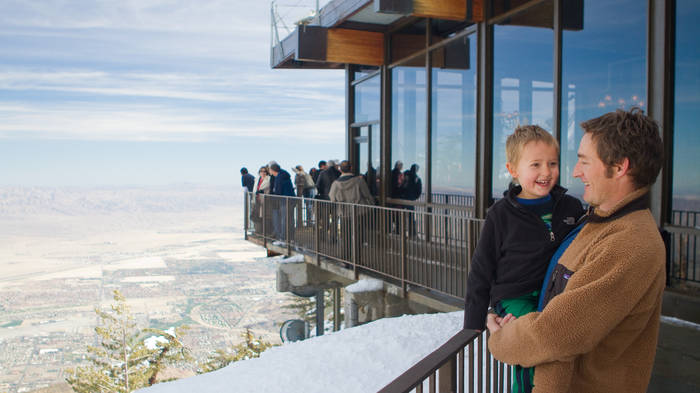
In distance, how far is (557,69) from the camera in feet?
24.4

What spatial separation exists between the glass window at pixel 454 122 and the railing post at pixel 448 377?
7220mm

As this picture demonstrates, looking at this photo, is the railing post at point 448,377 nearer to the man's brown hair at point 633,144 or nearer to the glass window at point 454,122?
the man's brown hair at point 633,144

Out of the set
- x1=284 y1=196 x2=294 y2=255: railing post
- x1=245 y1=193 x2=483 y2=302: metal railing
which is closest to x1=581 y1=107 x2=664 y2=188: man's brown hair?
x1=245 y1=193 x2=483 y2=302: metal railing

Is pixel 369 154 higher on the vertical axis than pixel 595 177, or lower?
higher

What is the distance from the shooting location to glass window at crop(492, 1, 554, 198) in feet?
25.5

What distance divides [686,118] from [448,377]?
15.7ft

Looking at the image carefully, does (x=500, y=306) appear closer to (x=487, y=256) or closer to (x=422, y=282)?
(x=487, y=256)

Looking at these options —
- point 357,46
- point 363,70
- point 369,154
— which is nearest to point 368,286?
point 369,154

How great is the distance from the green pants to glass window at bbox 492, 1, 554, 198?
239 inches

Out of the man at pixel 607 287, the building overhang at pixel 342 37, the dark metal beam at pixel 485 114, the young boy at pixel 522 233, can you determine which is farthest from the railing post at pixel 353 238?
the man at pixel 607 287

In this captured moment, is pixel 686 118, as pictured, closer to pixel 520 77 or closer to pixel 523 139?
pixel 520 77

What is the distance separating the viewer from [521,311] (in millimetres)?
2000

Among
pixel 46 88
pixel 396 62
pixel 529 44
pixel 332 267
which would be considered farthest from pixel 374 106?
pixel 46 88

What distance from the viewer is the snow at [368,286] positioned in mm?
9070
